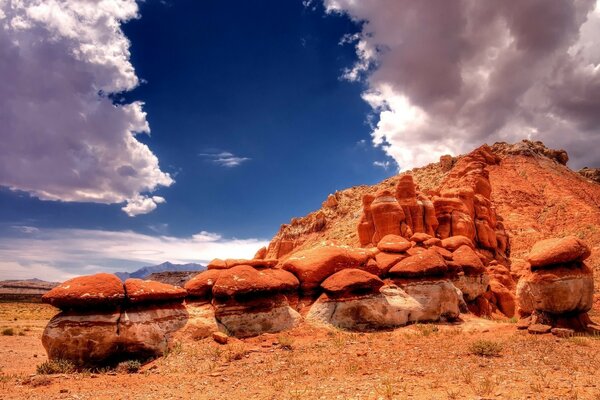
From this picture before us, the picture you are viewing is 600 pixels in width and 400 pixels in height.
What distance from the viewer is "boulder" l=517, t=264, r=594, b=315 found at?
52.5ft

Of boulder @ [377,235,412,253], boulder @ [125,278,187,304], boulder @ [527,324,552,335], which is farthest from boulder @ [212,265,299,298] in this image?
boulder @ [527,324,552,335]

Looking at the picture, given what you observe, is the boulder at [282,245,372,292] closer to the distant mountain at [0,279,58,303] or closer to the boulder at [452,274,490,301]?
the boulder at [452,274,490,301]

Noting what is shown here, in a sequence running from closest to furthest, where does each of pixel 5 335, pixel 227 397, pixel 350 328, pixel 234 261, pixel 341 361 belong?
pixel 227 397, pixel 341 361, pixel 350 328, pixel 234 261, pixel 5 335

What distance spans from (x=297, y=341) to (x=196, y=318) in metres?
4.06

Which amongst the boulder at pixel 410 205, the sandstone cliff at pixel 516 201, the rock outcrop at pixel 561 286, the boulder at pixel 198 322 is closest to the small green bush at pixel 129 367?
the boulder at pixel 198 322

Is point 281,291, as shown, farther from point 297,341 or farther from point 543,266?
point 543,266

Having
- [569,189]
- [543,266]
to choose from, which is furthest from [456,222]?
[569,189]

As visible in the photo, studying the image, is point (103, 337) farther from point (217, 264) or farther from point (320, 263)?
point (320, 263)

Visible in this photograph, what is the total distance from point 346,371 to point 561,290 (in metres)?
11.1

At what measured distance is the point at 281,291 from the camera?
16891 mm

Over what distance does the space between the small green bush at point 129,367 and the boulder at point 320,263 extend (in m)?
7.99

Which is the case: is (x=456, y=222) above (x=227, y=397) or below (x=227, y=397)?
above

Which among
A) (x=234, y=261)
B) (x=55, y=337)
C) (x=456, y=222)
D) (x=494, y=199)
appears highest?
(x=494, y=199)

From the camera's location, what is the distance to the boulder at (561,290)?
16000mm
